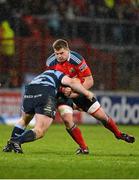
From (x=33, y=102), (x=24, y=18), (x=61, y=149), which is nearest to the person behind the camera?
(x=33, y=102)

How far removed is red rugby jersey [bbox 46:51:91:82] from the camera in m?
12.6

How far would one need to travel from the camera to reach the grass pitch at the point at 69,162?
9.38 meters

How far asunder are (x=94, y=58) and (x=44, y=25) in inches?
93.3

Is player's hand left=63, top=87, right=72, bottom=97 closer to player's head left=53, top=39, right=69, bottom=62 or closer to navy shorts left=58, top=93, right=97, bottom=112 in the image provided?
navy shorts left=58, top=93, right=97, bottom=112

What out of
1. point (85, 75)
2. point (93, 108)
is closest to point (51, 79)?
point (93, 108)

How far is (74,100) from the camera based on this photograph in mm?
12391

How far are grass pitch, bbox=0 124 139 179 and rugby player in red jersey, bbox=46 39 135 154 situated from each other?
0.32 m

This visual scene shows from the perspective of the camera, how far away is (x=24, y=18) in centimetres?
2338

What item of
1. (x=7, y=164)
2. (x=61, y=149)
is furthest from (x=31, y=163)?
(x=61, y=149)

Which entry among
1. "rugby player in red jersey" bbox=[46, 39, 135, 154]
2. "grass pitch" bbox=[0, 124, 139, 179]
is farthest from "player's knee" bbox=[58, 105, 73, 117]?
"grass pitch" bbox=[0, 124, 139, 179]

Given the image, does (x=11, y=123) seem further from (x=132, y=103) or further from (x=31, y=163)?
(x=31, y=163)

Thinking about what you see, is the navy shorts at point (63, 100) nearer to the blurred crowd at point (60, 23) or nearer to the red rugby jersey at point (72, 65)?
the red rugby jersey at point (72, 65)

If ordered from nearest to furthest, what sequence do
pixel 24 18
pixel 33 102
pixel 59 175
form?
Answer: pixel 59 175 < pixel 33 102 < pixel 24 18

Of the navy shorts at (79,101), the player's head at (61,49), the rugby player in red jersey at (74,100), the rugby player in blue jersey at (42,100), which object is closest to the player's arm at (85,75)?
the rugby player in red jersey at (74,100)
